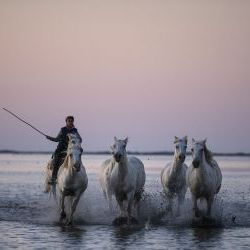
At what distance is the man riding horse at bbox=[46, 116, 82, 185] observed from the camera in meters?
18.0

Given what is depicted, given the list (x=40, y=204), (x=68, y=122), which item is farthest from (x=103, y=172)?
(x=40, y=204)

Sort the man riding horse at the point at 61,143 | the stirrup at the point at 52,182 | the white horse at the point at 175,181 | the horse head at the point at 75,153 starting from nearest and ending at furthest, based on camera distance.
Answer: the horse head at the point at 75,153, the man riding horse at the point at 61,143, the white horse at the point at 175,181, the stirrup at the point at 52,182

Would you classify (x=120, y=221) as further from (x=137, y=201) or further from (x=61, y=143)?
(x=61, y=143)

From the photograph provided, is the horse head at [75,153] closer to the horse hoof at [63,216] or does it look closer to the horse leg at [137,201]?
the horse hoof at [63,216]

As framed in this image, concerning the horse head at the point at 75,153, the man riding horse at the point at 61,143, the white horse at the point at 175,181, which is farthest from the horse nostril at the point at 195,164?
the man riding horse at the point at 61,143

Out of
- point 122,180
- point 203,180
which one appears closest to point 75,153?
point 122,180

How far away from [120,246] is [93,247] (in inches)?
19.1

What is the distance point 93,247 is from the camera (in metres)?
12.9

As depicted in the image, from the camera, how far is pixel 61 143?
59.8 feet

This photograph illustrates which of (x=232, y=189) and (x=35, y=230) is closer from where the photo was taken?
(x=35, y=230)

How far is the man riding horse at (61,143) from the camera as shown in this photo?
18.0m

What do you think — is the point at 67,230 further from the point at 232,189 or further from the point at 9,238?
the point at 232,189

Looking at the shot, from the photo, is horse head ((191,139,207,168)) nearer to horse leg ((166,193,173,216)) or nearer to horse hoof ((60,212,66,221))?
horse leg ((166,193,173,216))

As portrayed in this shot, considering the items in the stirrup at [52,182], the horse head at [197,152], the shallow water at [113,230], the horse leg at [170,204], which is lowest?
the shallow water at [113,230]
